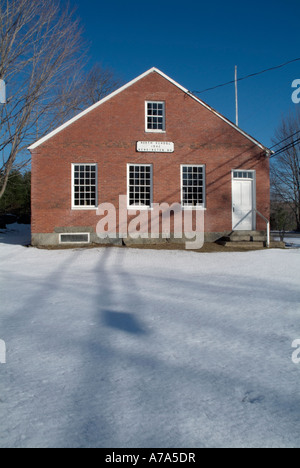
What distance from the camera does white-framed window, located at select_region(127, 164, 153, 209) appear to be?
14.1 metres

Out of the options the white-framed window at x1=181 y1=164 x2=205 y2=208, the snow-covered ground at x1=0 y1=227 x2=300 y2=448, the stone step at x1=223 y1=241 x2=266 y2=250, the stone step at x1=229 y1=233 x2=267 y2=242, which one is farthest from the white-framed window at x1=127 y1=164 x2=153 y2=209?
the snow-covered ground at x1=0 y1=227 x2=300 y2=448

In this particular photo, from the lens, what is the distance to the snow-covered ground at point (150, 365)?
2.14 meters

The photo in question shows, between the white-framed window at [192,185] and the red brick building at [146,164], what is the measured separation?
0.15ft

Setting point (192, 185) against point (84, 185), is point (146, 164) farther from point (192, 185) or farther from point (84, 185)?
point (84, 185)

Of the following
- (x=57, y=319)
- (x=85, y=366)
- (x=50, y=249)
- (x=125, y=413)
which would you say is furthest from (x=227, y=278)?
(x=50, y=249)

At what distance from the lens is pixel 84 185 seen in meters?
13.9

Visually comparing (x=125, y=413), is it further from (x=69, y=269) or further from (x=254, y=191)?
(x=254, y=191)

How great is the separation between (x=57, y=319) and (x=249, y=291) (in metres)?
3.51

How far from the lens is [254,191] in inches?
581

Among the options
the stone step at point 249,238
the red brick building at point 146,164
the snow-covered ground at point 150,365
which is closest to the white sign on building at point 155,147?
the red brick building at point 146,164

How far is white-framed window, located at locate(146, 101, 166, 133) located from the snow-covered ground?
9562 millimetres

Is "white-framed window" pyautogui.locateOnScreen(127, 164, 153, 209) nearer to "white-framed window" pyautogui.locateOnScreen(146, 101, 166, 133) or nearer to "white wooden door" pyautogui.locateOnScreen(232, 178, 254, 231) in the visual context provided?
"white-framed window" pyautogui.locateOnScreen(146, 101, 166, 133)

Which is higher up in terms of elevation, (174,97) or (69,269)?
(174,97)

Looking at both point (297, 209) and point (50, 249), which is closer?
point (50, 249)
